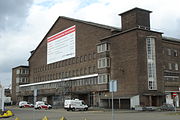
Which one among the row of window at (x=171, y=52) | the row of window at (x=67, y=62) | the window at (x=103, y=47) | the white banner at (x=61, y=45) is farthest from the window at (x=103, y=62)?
the white banner at (x=61, y=45)

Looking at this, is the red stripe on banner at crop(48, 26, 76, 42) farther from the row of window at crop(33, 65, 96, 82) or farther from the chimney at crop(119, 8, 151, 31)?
the chimney at crop(119, 8, 151, 31)

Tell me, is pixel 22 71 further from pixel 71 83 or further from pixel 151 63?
pixel 151 63

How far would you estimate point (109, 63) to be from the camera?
5834 cm

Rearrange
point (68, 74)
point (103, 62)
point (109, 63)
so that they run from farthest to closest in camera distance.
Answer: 1. point (68, 74)
2. point (103, 62)
3. point (109, 63)

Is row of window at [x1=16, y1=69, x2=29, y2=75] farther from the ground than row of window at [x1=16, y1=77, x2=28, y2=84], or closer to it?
farther from the ground

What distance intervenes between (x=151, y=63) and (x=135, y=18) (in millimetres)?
10768

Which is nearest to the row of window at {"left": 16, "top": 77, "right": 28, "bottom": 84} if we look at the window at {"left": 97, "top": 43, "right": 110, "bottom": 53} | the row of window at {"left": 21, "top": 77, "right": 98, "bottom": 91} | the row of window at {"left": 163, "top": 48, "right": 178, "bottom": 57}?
the row of window at {"left": 21, "top": 77, "right": 98, "bottom": 91}

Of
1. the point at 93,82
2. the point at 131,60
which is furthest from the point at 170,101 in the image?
the point at 93,82

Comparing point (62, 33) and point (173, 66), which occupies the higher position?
point (62, 33)

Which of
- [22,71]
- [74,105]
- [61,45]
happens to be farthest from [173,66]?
[22,71]

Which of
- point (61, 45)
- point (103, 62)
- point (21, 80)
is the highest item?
point (61, 45)

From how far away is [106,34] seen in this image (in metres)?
62.6

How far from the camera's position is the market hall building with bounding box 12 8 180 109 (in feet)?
169

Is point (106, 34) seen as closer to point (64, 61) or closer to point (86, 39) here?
point (86, 39)
